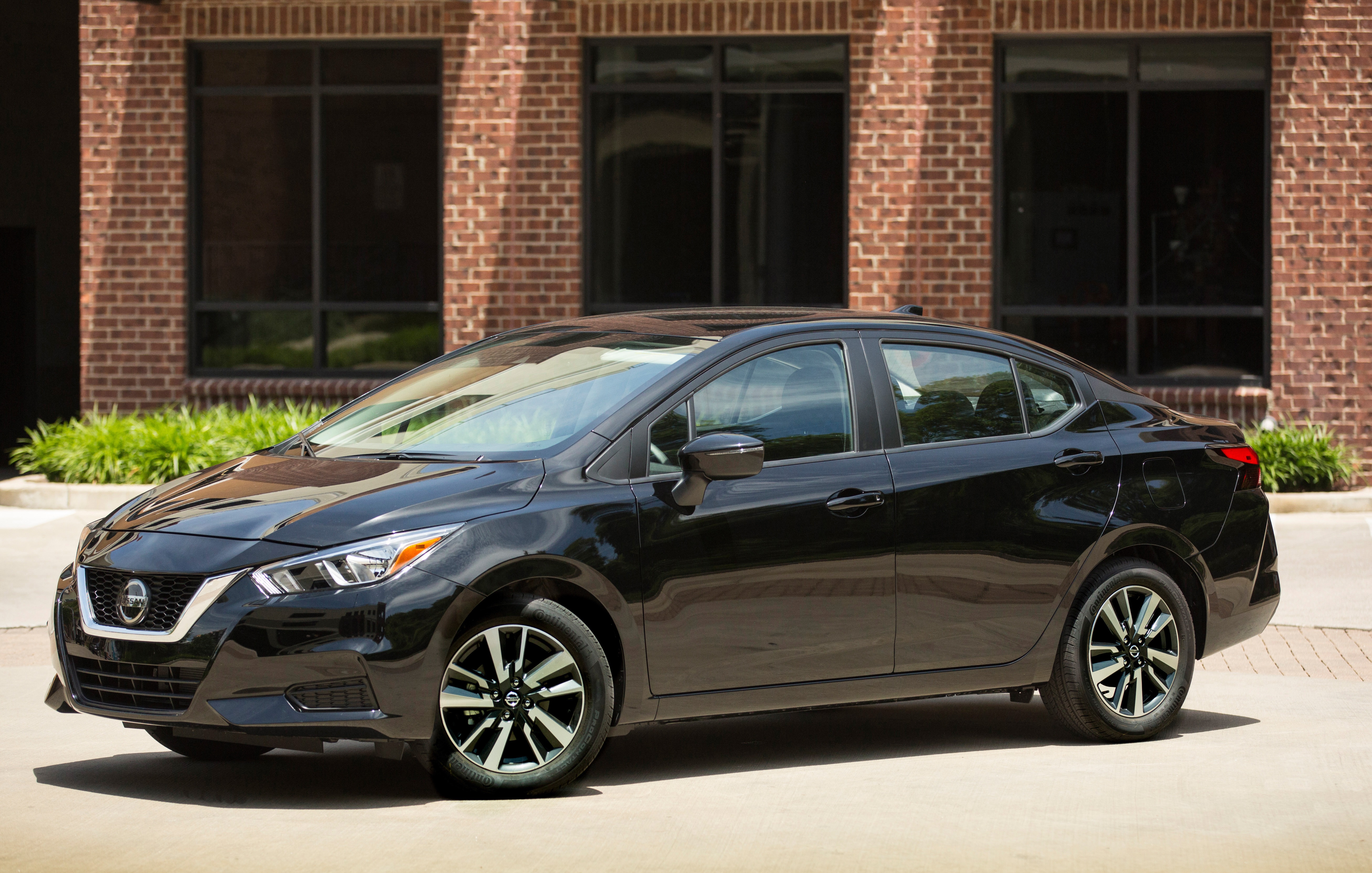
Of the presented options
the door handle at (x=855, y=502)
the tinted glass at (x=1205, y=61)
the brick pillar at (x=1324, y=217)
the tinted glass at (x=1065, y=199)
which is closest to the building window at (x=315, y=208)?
the tinted glass at (x=1065, y=199)

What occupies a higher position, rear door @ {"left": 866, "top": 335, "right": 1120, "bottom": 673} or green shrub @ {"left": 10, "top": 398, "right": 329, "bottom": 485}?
rear door @ {"left": 866, "top": 335, "right": 1120, "bottom": 673}

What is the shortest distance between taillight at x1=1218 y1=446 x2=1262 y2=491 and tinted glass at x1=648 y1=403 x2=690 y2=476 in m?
2.47

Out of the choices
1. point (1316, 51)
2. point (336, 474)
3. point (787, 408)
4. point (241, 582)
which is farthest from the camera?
point (1316, 51)

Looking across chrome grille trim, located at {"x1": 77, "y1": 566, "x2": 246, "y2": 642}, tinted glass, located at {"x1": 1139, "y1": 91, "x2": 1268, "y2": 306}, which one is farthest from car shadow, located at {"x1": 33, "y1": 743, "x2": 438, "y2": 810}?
tinted glass, located at {"x1": 1139, "y1": 91, "x2": 1268, "y2": 306}

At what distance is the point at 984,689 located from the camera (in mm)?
7121

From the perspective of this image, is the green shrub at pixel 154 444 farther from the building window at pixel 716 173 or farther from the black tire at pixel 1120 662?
the black tire at pixel 1120 662

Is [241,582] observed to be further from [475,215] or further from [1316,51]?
[1316,51]

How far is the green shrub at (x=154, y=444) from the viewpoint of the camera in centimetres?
1569

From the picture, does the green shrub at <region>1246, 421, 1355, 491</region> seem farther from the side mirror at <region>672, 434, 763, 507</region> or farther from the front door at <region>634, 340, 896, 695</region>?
the side mirror at <region>672, 434, 763, 507</region>

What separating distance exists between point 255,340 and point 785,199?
505cm

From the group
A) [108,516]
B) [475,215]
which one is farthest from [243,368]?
[108,516]

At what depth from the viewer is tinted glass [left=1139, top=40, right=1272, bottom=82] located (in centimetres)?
1661

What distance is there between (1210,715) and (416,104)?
11.2 metres

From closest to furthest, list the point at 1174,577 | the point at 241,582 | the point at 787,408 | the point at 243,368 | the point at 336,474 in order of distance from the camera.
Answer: the point at 241,582 → the point at 336,474 → the point at 787,408 → the point at 1174,577 → the point at 243,368
